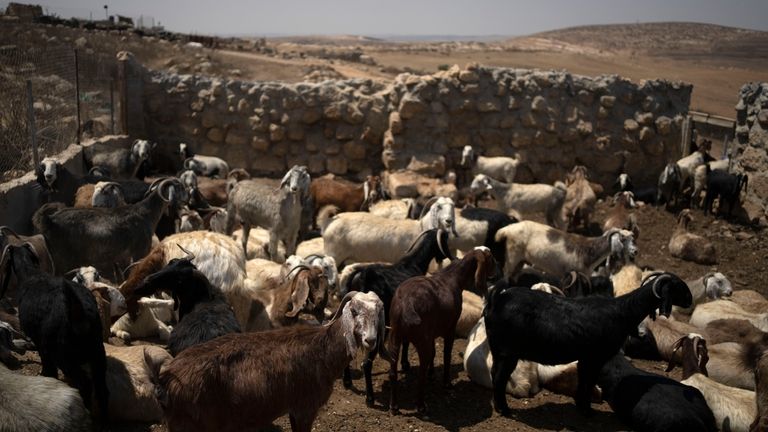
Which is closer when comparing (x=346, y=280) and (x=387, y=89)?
(x=346, y=280)

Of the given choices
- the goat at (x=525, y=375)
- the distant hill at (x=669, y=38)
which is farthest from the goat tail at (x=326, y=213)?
the distant hill at (x=669, y=38)

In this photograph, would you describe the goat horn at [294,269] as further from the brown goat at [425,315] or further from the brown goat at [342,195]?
the brown goat at [342,195]

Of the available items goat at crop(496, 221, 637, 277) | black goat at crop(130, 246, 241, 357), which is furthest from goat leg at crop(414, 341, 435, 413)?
goat at crop(496, 221, 637, 277)

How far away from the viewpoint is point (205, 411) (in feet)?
14.9

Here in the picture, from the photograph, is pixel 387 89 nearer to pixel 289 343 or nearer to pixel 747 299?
pixel 747 299

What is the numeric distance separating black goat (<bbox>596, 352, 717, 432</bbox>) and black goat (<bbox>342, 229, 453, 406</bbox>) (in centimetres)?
207

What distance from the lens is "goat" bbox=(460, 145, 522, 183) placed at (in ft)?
48.6

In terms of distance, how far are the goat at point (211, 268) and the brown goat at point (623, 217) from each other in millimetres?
7433

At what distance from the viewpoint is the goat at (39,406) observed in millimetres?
4410

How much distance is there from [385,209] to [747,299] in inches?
228

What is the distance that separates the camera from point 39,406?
4527 mm

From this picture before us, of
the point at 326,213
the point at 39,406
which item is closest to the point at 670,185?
the point at 326,213

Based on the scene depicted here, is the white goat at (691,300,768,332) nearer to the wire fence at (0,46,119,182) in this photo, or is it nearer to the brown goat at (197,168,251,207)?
the brown goat at (197,168,251,207)

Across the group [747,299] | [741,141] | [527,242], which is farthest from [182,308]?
[741,141]
